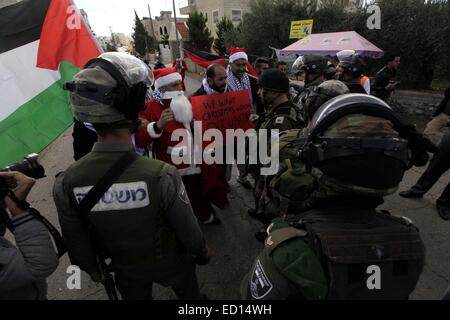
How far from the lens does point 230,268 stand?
8.91 feet

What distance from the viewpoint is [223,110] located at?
2.92 m

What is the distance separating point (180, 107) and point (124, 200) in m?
1.46

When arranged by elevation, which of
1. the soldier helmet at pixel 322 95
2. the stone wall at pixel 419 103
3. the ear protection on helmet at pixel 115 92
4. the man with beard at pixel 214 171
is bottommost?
the stone wall at pixel 419 103

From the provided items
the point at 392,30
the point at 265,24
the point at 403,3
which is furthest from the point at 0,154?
the point at 265,24

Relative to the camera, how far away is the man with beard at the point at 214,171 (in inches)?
123

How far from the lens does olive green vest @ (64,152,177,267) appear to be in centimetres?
125

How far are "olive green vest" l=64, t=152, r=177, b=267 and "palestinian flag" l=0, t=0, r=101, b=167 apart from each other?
29.4 inches

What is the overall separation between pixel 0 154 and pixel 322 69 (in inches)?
134

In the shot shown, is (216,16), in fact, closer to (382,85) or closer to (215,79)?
(382,85)

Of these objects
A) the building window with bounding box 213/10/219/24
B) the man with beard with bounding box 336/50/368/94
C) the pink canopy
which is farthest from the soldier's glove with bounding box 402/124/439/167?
the building window with bounding box 213/10/219/24

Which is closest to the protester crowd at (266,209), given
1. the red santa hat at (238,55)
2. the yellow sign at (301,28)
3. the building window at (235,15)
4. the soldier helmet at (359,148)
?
the soldier helmet at (359,148)

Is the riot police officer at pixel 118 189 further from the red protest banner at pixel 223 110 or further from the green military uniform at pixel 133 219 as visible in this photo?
the red protest banner at pixel 223 110

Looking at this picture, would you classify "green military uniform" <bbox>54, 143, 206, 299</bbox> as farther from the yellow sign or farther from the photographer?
the yellow sign

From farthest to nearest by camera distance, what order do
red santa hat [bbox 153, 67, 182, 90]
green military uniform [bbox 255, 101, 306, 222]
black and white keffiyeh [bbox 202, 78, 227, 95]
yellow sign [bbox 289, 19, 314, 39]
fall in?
yellow sign [bbox 289, 19, 314, 39] → black and white keffiyeh [bbox 202, 78, 227, 95] → red santa hat [bbox 153, 67, 182, 90] → green military uniform [bbox 255, 101, 306, 222]
